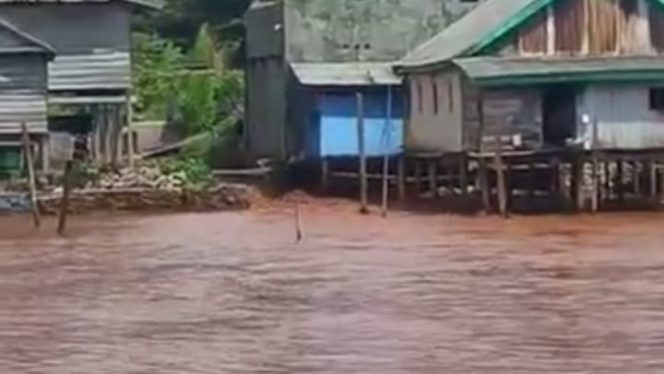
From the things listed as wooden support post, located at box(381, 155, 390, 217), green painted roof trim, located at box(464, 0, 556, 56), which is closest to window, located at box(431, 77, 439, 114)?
wooden support post, located at box(381, 155, 390, 217)

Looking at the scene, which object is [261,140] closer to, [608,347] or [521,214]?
[521,214]

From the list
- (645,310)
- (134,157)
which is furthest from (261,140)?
(645,310)

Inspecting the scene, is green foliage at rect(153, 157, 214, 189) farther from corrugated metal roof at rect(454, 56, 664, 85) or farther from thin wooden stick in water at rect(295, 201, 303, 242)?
corrugated metal roof at rect(454, 56, 664, 85)

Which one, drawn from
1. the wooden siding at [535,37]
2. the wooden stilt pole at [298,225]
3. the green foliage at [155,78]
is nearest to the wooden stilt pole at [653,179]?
the wooden siding at [535,37]

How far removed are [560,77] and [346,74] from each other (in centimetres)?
798

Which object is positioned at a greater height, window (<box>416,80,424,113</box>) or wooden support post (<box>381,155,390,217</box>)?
window (<box>416,80,424,113</box>)

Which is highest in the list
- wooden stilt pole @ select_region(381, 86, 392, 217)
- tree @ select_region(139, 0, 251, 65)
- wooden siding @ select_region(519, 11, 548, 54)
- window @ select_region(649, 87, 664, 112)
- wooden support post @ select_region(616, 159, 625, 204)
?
tree @ select_region(139, 0, 251, 65)

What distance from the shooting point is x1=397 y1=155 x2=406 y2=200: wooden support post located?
4016 cm

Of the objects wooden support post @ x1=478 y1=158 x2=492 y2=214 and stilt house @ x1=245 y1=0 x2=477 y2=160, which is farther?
stilt house @ x1=245 y1=0 x2=477 y2=160

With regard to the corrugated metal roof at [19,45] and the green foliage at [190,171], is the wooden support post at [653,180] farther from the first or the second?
the corrugated metal roof at [19,45]

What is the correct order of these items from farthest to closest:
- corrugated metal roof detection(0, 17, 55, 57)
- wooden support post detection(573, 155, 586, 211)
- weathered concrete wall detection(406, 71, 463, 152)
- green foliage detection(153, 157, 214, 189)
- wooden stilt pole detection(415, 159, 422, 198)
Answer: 1. wooden stilt pole detection(415, 159, 422, 198)
2. green foliage detection(153, 157, 214, 189)
3. corrugated metal roof detection(0, 17, 55, 57)
4. weathered concrete wall detection(406, 71, 463, 152)
5. wooden support post detection(573, 155, 586, 211)

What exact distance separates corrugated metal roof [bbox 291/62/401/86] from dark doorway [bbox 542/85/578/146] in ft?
17.7

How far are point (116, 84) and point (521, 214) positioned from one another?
32.3 ft

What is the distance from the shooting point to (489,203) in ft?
122
